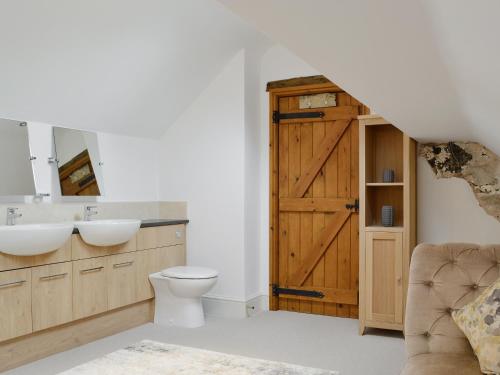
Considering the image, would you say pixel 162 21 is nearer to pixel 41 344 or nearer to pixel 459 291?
pixel 41 344

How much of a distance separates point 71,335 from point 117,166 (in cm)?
157

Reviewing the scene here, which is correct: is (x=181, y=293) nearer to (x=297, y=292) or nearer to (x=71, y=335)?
(x=71, y=335)

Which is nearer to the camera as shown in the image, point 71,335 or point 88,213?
point 71,335

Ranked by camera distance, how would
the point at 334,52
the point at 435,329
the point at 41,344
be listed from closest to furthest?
the point at 334,52 → the point at 435,329 → the point at 41,344

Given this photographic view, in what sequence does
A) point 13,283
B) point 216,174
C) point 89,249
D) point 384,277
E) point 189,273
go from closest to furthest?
point 13,283 → point 89,249 → point 384,277 → point 189,273 → point 216,174

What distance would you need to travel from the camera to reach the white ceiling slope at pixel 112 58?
10.1 ft

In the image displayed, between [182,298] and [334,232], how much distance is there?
1.49 metres

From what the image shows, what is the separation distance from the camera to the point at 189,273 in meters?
4.02

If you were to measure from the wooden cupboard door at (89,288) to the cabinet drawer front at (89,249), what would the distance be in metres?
0.04

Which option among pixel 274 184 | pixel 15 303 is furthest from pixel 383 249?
pixel 15 303

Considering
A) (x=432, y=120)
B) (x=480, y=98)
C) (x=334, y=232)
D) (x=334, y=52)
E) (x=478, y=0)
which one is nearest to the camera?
(x=478, y=0)

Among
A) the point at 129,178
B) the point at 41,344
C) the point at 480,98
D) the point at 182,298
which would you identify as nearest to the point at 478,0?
the point at 480,98

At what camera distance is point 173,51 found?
4.01m

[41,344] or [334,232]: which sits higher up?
[334,232]
